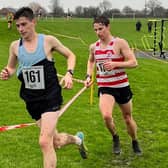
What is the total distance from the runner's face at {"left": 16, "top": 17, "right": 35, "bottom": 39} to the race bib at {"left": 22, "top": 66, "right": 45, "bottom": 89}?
40cm

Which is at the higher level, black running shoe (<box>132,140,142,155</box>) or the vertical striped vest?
the vertical striped vest

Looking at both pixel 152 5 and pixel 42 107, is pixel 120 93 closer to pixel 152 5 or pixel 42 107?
pixel 42 107

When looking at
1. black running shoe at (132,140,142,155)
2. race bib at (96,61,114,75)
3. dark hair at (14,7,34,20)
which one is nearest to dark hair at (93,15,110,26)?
race bib at (96,61,114,75)

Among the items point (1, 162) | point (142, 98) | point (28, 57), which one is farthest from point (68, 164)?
point (142, 98)

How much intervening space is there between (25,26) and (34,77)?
0.60m

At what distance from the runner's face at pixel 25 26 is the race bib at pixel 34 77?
15.8 inches

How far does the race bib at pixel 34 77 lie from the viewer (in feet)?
18.5

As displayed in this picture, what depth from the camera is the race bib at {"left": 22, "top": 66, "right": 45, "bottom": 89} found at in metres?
5.64

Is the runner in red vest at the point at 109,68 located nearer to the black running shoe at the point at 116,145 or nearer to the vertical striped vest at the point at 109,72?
Answer: the vertical striped vest at the point at 109,72

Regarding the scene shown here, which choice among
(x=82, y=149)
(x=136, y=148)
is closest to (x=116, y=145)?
(x=136, y=148)

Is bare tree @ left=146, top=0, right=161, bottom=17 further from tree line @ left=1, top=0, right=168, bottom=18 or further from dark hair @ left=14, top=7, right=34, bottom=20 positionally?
dark hair @ left=14, top=7, right=34, bottom=20

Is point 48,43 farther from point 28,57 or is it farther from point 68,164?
point 68,164

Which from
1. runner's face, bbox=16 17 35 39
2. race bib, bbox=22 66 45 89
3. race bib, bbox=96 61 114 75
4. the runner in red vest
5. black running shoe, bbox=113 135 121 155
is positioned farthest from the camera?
black running shoe, bbox=113 135 121 155

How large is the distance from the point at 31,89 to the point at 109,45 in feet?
5.75
